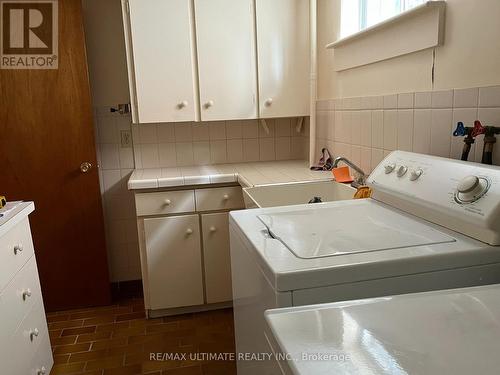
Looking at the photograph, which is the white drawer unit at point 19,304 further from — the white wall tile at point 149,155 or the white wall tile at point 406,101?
the white wall tile at point 406,101

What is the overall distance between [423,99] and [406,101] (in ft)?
0.35

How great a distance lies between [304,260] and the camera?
0.92 meters

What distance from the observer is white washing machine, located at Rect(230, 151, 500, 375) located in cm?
90

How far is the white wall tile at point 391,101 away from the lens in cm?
171

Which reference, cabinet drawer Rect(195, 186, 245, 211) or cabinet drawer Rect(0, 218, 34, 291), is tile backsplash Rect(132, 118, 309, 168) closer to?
cabinet drawer Rect(195, 186, 245, 211)

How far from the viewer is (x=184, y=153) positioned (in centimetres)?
276

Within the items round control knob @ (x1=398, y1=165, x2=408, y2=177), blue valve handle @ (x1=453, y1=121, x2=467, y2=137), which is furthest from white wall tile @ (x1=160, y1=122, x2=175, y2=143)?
blue valve handle @ (x1=453, y1=121, x2=467, y2=137)

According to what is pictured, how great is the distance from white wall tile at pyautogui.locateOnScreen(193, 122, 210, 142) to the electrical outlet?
1.38 ft

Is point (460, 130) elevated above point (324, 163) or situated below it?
above

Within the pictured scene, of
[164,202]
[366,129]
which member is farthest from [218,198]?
[366,129]

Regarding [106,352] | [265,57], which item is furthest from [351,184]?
[106,352]

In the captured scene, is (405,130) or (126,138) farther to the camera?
(126,138)

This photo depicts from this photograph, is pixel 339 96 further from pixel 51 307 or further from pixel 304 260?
pixel 51 307

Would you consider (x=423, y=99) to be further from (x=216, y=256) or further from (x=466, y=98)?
(x=216, y=256)
